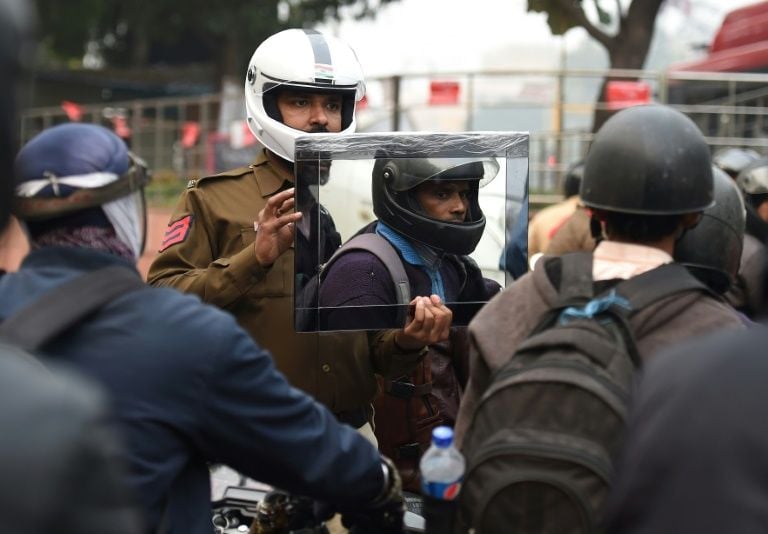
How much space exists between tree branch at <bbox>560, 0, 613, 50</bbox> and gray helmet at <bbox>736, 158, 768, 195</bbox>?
301 centimetres

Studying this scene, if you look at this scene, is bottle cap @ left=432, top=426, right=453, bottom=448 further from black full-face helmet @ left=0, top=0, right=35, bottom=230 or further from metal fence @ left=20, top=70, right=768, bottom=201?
metal fence @ left=20, top=70, right=768, bottom=201

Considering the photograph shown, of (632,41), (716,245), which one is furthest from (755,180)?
(632,41)

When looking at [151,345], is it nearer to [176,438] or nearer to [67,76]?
[176,438]

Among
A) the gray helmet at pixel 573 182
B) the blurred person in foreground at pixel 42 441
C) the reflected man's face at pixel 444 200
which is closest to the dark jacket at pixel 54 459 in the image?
the blurred person in foreground at pixel 42 441

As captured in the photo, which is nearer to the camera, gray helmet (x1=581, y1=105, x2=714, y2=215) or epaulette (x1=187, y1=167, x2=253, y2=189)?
gray helmet (x1=581, y1=105, x2=714, y2=215)

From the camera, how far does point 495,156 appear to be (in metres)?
3.41

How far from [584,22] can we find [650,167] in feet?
26.6

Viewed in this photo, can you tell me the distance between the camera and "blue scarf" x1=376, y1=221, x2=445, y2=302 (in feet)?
11.5

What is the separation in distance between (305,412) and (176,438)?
284 millimetres

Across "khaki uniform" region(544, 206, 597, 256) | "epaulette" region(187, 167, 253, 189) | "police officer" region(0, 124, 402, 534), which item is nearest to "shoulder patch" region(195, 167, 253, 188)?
"epaulette" region(187, 167, 253, 189)

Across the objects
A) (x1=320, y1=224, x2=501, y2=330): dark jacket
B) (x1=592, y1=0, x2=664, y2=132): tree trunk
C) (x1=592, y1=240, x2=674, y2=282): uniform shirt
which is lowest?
(x1=320, y1=224, x2=501, y2=330): dark jacket

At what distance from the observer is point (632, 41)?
12.2 metres

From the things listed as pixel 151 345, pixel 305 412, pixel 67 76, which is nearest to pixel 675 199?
pixel 305 412

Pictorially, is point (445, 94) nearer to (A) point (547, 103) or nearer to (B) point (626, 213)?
(A) point (547, 103)
